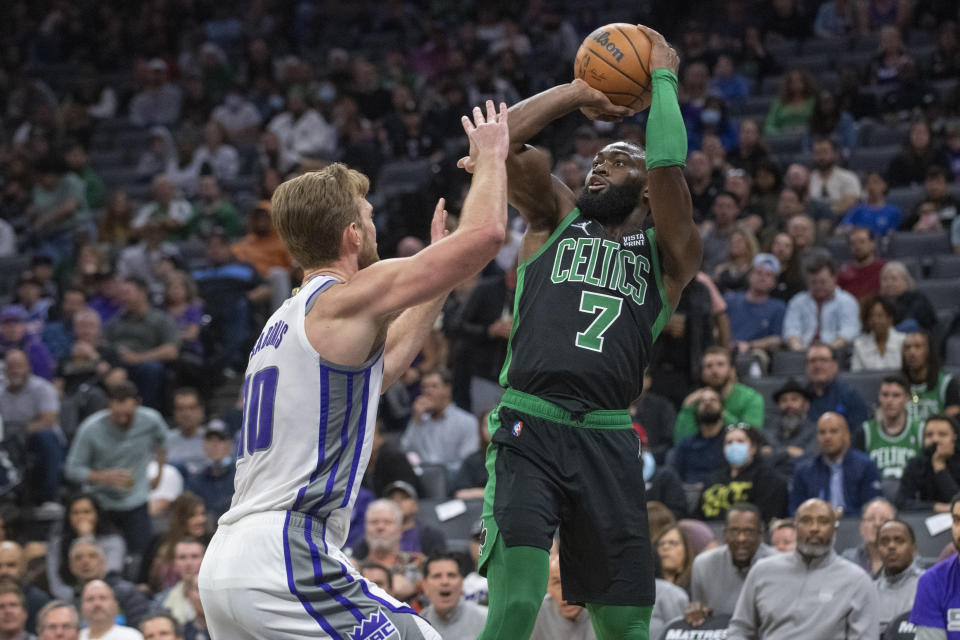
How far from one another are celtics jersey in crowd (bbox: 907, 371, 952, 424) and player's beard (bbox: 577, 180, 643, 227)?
19.0 feet

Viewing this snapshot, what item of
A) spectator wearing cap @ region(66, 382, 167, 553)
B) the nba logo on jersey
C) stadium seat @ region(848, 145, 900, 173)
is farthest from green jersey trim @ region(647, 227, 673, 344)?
stadium seat @ region(848, 145, 900, 173)

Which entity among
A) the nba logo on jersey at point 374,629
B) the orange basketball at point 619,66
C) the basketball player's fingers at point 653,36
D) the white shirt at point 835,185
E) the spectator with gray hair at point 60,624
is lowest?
the spectator with gray hair at point 60,624

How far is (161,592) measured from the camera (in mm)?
11008

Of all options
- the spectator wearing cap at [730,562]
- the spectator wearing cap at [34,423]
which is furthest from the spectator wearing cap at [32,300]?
the spectator wearing cap at [730,562]

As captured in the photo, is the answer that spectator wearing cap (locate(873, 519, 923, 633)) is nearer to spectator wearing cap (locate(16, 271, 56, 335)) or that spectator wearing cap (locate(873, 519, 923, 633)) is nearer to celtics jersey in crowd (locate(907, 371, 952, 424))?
celtics jersey in crowd (locate(907, 371, 952, 424))

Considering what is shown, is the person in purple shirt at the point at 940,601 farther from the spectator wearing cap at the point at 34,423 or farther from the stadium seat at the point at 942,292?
the spectator wearing cap at the point at 34,423

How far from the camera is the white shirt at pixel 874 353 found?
38.2 feet

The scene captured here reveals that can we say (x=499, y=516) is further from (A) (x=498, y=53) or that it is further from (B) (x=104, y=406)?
(A) (x=498, y=53)

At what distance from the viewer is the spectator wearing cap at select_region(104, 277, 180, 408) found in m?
13.8

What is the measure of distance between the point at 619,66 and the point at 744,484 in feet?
18.1

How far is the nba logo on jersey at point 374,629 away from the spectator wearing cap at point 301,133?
42.2ft

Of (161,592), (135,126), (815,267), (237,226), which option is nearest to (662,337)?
(815,267)

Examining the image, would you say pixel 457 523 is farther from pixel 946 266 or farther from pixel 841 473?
pixel 946 266

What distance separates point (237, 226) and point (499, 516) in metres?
11.7
